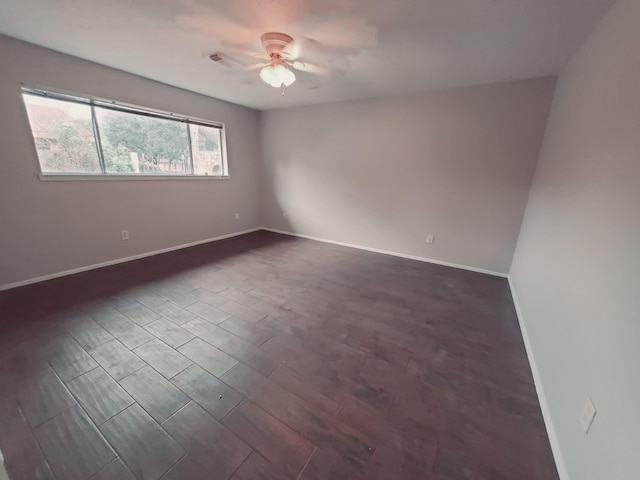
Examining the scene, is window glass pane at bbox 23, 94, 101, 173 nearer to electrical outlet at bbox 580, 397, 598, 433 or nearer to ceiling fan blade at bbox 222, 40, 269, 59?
ceiling fan blade at bbox 222, 40, 269, 59

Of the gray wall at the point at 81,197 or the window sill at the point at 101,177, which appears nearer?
the gray wall at the point at 81,197

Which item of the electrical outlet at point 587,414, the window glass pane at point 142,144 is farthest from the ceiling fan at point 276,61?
the electrical outlet at point 587,414

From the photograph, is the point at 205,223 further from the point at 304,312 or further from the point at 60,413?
the point at 60,413

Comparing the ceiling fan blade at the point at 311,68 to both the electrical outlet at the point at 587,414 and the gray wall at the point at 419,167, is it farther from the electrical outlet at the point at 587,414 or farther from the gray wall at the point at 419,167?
the electrical outlet at the point at 587,414

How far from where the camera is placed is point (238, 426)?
4.28 ft

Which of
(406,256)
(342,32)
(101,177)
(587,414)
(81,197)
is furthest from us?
(406,256)

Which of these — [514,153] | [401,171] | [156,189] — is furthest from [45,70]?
[514,153]

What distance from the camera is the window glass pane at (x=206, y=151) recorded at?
4004 mm

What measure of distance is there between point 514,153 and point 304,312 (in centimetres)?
302

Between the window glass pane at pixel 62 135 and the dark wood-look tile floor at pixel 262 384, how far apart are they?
130 centimetres

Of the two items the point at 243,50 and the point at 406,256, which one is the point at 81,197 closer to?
the point at 243,50

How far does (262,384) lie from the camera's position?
1.57 meters

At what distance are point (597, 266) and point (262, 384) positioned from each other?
1857 millimetres

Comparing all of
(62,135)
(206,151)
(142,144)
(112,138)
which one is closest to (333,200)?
(206,151)
